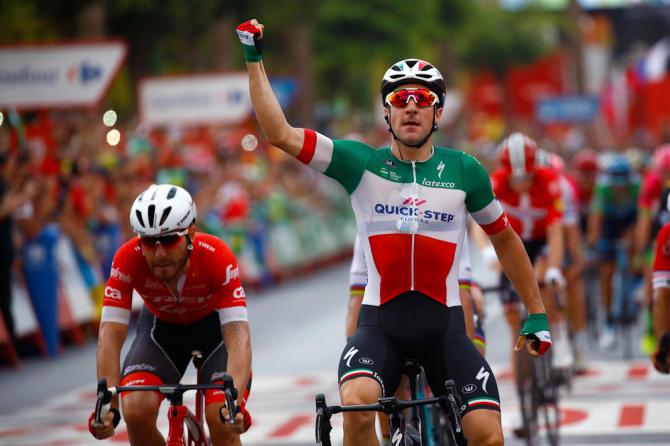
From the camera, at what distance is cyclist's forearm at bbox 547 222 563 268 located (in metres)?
11.0

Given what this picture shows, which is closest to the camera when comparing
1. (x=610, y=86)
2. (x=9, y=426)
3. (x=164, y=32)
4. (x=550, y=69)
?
(x=9, y=426)

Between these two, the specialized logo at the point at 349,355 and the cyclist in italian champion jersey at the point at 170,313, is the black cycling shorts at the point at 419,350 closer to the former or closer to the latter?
the specialized logo at the point at 349,355

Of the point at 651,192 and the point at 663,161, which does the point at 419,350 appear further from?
the point at 651,192

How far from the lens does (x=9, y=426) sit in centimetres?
1191

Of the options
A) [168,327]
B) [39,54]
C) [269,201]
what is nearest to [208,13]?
[269,201]

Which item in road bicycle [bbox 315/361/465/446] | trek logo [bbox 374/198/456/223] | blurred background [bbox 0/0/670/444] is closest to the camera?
road bicycle [bbox 315/361/465/446]

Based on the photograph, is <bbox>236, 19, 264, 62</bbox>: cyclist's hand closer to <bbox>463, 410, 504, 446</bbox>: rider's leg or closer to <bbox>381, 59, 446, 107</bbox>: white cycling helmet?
<bbox>381, 59, 446, 107</bbox>: white cycling helmet

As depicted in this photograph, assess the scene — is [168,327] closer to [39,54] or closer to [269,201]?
[39,54]

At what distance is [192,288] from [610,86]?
48743 millimetres

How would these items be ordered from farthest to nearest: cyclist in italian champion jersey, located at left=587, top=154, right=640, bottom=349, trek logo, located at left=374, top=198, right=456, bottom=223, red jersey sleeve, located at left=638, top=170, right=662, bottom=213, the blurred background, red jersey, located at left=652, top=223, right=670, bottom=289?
the blurred background
cyclist in italian champion jersey, located at left=587, top=154, right=640, bottom=349
red jersey sleeve, located at left=638, top=170, right=662, bottom=213
red jersey, located at left=652, top=223, right=670, bottom=289
trek logo, located at left=374, top=198, right=456, bottom=223

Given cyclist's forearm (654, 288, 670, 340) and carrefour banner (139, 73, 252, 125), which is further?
carrefour banner (139, 73, 252, 125)

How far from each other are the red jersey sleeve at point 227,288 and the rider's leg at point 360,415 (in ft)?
3.21

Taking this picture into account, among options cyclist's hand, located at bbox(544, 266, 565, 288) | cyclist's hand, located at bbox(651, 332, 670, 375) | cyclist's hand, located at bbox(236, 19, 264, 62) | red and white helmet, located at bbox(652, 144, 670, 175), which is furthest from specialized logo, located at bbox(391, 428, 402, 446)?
red and white helmet, located at bbox(652, 144, 670, 175)

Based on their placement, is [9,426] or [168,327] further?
[9,426]
